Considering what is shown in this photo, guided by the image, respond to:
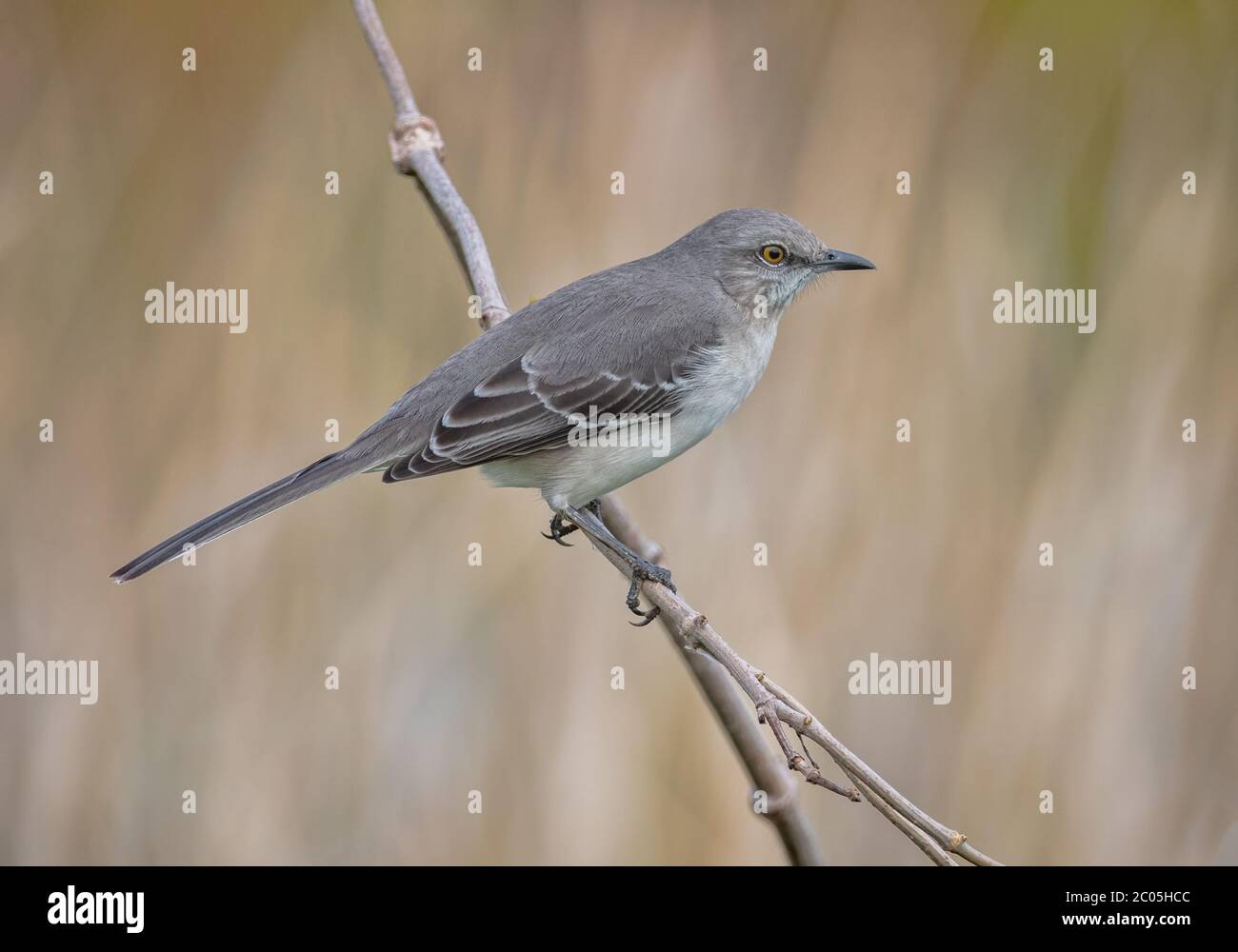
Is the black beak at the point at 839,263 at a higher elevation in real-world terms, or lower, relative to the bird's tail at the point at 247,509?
higher

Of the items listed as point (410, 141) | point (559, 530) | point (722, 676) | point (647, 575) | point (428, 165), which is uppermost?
point (410, 141)

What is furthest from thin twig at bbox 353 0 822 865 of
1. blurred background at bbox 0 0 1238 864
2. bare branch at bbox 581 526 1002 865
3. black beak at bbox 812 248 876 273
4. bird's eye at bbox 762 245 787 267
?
black beak at bbox 812 248 876 273

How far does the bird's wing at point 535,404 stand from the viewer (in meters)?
4.04

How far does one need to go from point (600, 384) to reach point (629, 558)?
0.62 m

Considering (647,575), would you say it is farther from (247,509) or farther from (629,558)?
(247,509)

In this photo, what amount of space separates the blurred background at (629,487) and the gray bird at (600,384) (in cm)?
57

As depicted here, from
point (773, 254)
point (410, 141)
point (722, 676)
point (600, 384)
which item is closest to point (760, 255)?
point (773, 254)

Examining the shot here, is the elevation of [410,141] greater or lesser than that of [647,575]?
greater

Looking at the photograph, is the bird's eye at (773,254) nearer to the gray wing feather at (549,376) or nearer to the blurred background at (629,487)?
the gray wing feather at (549,376)

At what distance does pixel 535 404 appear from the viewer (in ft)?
13.4

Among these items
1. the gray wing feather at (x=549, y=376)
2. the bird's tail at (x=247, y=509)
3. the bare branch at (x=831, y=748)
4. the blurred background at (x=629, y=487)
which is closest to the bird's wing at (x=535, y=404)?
the gray wing feather at (x=549, y=376)

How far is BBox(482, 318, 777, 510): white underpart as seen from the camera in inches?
158

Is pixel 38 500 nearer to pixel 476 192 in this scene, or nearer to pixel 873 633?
pixel 476 192

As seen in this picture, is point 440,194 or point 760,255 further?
point 760,255
